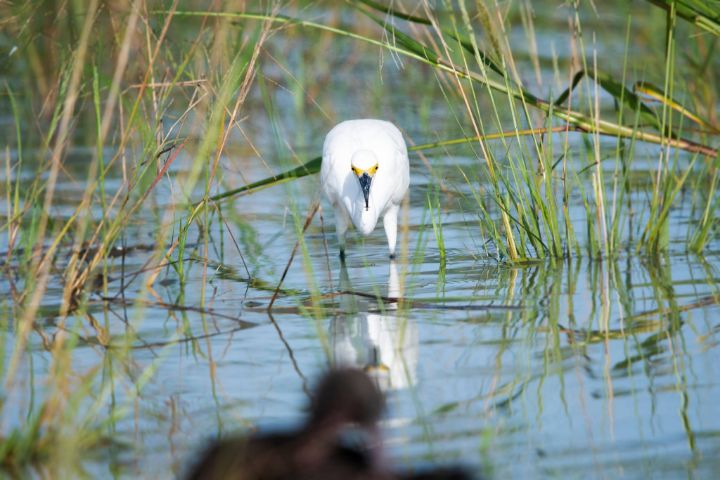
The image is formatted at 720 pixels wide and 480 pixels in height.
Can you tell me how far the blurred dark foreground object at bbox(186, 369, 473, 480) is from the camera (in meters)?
2.76

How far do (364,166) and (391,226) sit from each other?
47 centimetres

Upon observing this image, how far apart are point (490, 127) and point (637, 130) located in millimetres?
3547

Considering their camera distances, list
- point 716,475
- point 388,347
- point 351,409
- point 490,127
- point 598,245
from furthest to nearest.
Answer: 1. point 490,127
2. point 598,245
3. point 388,347
4. point 716,475
5. point 351,409

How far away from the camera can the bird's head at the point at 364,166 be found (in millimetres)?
6961

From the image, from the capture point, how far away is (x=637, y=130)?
6383mm

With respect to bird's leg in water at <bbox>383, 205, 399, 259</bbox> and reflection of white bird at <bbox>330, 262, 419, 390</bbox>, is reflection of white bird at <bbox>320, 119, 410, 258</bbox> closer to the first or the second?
bird's leg in water at <bbox>383, 205, 399, 259</bbox>

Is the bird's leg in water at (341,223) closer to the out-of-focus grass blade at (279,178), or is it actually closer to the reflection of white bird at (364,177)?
the reflection of white bird at (364,177)

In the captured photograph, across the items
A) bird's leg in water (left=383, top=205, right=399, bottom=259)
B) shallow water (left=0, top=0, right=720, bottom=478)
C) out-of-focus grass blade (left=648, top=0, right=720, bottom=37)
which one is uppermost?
out-of-focus grass blade (left=648, top=0, right=720, bottom=37)

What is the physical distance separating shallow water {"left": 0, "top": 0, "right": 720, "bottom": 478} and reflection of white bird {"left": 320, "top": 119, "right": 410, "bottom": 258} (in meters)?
Answer: 0.23

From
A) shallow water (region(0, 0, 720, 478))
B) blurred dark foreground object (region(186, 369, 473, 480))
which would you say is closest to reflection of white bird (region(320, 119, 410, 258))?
shallow water (region(0, 0, 720, 478))

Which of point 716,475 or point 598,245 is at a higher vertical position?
point 598,245

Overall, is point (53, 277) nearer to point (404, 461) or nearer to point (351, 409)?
point (404, 461)

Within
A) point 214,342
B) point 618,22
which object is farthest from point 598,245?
point 618,22

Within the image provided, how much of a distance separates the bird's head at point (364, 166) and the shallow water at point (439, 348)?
1.51 ft
